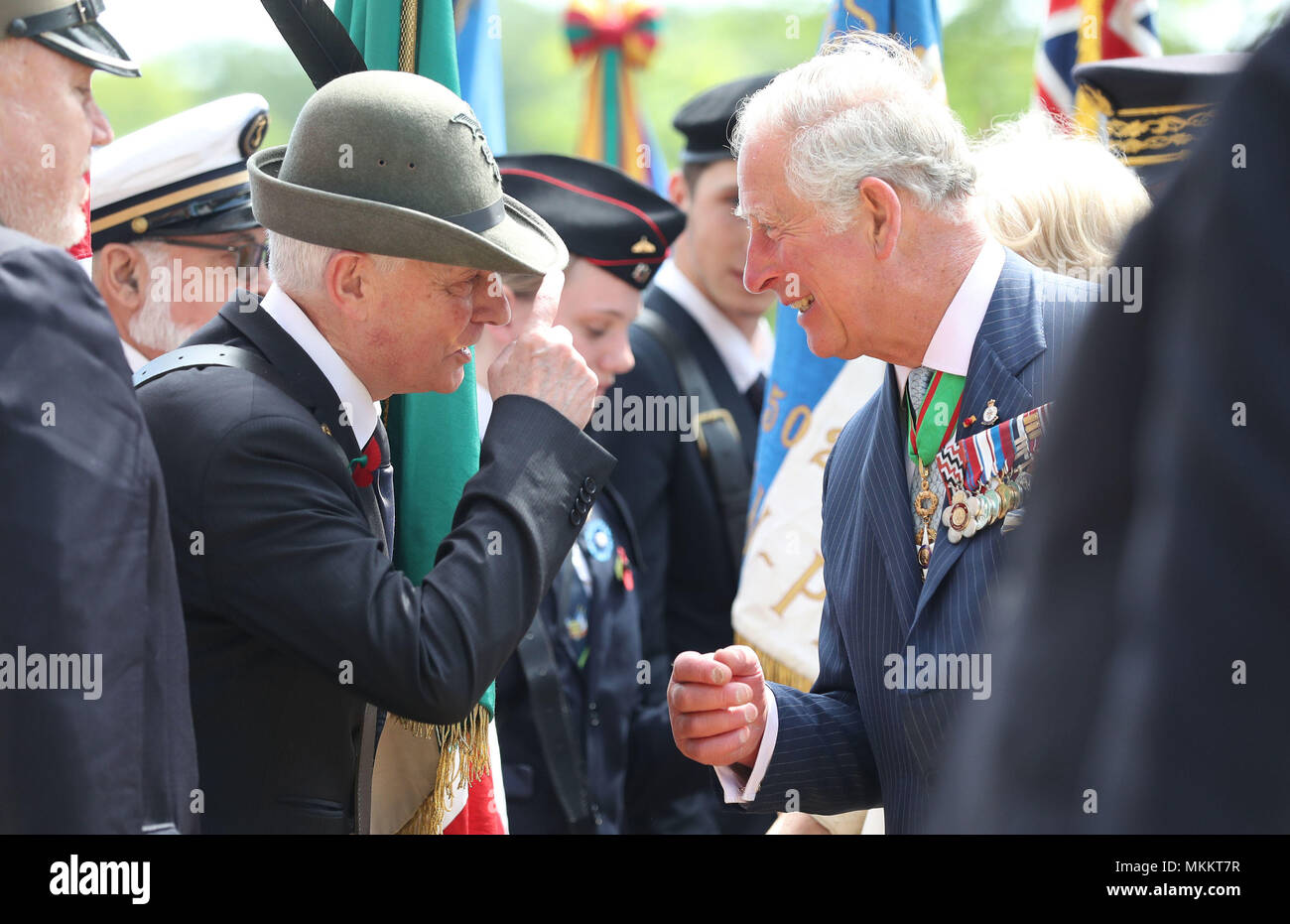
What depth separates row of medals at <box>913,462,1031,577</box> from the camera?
251 centimetres

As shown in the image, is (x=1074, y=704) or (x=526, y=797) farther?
(x=526, y=797)

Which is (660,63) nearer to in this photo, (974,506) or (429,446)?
(429,446)

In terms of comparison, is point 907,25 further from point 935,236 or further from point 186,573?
point 186,573

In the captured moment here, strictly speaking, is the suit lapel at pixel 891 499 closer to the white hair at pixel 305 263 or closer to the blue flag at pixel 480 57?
the white hair at pixel 305 263

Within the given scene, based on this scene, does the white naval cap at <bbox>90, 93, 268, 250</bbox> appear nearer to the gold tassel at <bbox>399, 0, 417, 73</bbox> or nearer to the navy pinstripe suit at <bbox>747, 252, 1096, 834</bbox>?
the gold tassel at <bbox>399, 0, 417, 73</bbox>

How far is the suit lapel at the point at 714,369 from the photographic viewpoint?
5.12 m

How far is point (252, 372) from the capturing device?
2453 mm

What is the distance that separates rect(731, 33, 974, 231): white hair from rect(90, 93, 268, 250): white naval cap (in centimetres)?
208

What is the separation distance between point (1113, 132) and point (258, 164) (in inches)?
111

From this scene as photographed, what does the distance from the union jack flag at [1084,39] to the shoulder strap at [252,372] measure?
3.64 meters

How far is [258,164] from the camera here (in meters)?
2.72

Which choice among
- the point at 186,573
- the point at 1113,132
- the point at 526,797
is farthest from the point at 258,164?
the point at 1113,132
